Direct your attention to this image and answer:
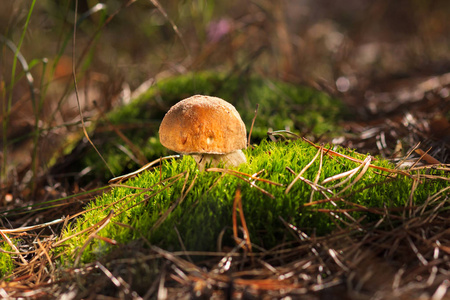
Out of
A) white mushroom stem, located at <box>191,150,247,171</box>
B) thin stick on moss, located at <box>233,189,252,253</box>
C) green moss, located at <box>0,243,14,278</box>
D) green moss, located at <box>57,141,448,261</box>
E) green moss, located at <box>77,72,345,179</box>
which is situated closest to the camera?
thin stick on moss, located at <box>233,189,252,253</box>

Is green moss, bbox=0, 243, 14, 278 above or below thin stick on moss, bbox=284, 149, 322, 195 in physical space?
below

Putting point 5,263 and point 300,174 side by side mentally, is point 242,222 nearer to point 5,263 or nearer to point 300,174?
point 300,174

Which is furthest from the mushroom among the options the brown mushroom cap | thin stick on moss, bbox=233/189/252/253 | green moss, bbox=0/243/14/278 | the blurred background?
green moss, bbox=0/243/14/278

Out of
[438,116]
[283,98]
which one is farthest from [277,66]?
[438,116]

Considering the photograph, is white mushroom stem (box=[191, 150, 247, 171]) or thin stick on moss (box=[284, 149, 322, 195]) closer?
thin stick on moss (box=[284, 149, 322, 195])

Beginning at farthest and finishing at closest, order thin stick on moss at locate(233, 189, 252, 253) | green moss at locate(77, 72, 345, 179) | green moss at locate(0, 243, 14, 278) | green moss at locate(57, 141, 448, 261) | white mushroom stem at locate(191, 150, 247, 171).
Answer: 1. green moss at locate(77, 72, 345, 179)
2. white mushroom stem at locate(191, 150, 247, 171)
3. green moss at locate(0, 243, 14, 278)
4. green moss at locate(57, 141, 448, 261)
5. thin stick on moss at locate(233, 189, 252, 253)

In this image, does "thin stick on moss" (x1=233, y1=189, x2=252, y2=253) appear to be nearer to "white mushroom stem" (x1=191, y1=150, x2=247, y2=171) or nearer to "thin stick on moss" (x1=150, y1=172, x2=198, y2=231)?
"thin stick on moss" (x1=150, y1=172, x2=198, y2=231)

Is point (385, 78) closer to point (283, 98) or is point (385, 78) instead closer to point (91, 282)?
point (283, 98)

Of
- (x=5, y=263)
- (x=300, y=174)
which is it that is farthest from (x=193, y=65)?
(x=5, y=263)
